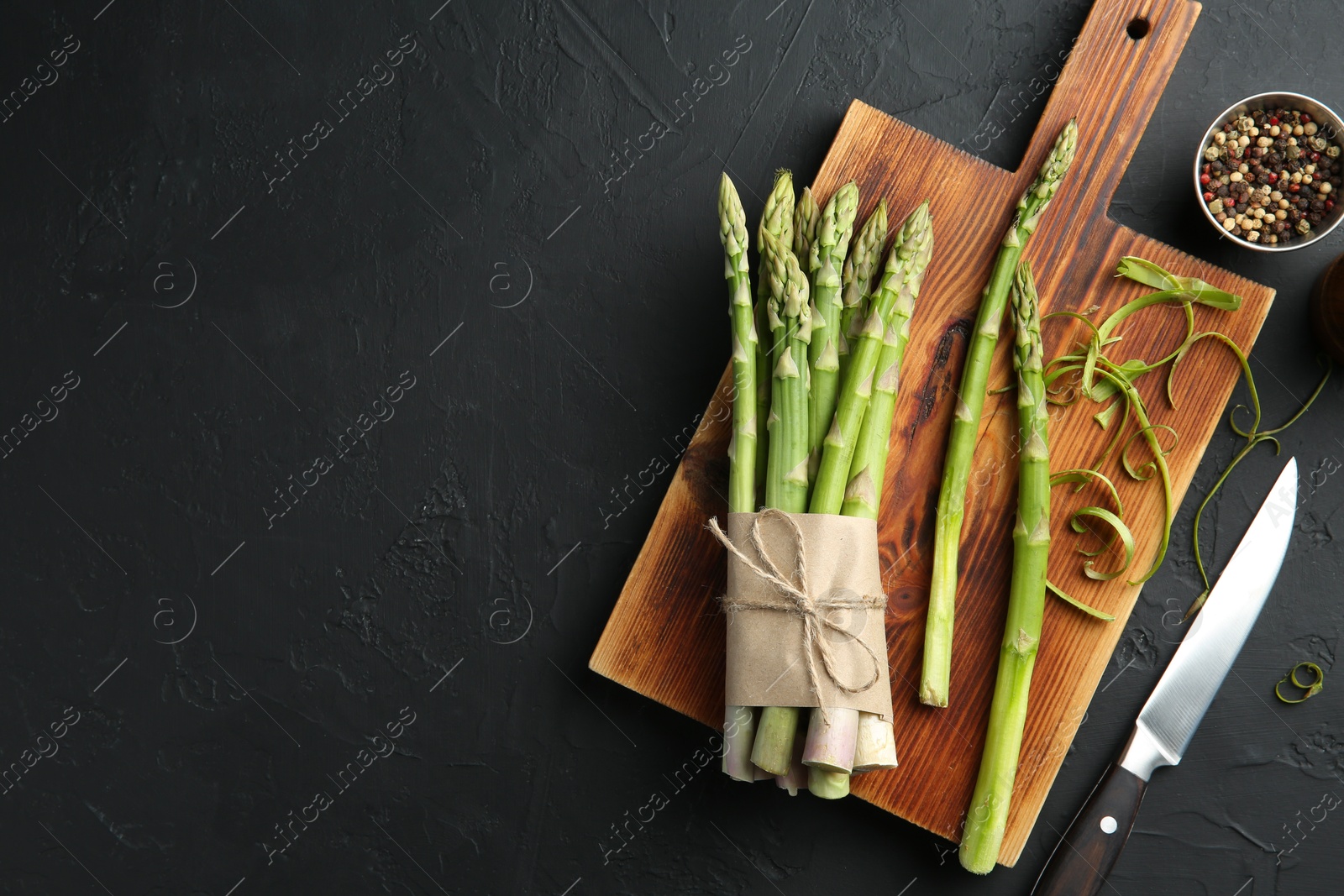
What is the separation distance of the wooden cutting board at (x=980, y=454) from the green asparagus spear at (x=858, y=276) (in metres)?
0.12

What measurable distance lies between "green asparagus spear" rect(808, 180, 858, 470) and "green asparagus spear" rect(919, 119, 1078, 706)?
31 centimetres

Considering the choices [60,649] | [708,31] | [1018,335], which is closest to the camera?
[1018,335]

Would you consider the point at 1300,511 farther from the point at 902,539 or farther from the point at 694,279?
the point at 694,279

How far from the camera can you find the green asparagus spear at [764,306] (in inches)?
69.6

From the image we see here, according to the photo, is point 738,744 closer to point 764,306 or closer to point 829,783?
point 829,783

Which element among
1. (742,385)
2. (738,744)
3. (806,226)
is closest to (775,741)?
(738,744)

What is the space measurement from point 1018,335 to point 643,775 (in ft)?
4.36

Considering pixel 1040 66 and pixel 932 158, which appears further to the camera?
pixel 1040 66

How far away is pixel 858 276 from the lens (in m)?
1.84

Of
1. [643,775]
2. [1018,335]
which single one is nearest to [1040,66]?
[1018,335]

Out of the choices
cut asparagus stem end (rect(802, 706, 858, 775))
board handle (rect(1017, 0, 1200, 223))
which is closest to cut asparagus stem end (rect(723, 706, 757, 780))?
cut asparagus stem end (rect(802, 706, 858, 775))

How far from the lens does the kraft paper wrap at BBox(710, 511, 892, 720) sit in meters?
1.63

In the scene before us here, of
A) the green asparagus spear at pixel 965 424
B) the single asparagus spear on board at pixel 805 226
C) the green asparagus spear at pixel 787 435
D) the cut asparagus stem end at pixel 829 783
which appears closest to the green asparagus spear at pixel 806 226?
the single asparagus spear on board at pixel 805 226

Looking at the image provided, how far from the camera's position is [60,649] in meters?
2.02
